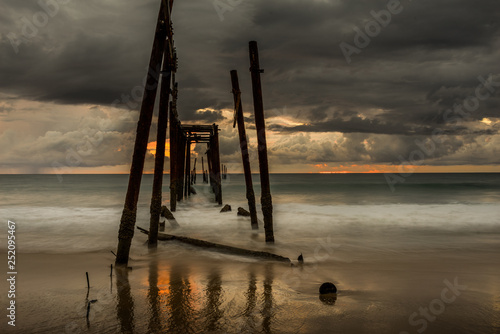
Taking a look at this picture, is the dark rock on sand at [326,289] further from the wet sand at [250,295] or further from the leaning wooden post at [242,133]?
the leaning wooden post at [242,133]

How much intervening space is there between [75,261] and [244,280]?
3.92 meters

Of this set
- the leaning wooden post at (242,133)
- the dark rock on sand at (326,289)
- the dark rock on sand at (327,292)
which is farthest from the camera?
the leaning wooden post at (242,133)

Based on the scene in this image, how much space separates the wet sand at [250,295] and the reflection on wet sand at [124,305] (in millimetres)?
12

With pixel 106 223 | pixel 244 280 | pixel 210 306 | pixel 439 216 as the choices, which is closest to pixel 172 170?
pixel 106 223

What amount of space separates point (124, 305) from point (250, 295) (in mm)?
1640

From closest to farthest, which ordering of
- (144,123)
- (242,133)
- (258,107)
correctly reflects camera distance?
(144,123) → (258,107) → (242,133)

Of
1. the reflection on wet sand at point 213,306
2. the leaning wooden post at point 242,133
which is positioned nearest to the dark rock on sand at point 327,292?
the reflection on wet sand at point 213,306

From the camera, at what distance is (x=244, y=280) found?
17.9ft

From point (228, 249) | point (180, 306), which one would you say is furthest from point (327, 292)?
point (228, 249)

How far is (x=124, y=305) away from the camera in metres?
4.27

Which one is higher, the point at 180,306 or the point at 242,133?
the point at 242,133

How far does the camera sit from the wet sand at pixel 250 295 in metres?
3.78

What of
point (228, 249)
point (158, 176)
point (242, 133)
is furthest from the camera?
point (242, 133)

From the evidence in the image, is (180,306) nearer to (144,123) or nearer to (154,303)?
(154,303)
